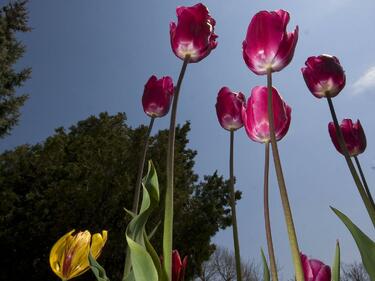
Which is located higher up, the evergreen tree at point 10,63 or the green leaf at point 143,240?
the evergreen tree at point 10,63

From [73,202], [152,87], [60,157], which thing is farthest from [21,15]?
[152,87]

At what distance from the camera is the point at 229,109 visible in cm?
172

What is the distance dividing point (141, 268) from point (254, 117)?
0.58m

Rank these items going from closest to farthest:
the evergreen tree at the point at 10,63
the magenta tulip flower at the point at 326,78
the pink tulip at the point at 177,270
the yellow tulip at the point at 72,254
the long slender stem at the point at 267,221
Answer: the long slender stem at the point at 267,221, the pink tulip at the point at 177,270, the magenta tulip flower at the point at 326,78, the yellow tulip at the point at 72,254, the evergreen tree at the point at 10,63

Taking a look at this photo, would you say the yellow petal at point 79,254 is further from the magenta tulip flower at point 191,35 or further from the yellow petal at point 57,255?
the magenta tulip flower at point 191,35

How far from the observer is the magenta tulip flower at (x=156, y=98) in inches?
74.3

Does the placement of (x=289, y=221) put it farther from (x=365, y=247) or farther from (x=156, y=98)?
(x=156, y=98)

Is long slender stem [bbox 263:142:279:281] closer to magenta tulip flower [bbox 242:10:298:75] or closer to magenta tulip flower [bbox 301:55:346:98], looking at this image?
magenta tulip flower [bbox 242:10:298:75]

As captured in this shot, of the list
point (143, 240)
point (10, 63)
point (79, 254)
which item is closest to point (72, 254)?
point (79, 254)

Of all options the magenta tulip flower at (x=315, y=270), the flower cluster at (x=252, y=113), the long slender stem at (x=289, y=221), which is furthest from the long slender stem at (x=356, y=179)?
the long slender stem at (x=289, y=221)

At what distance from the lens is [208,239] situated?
11891 millimetres

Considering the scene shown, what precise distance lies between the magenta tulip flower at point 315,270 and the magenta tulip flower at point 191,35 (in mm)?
796

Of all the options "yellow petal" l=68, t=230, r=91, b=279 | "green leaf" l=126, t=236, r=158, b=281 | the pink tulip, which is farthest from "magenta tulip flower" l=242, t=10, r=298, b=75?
"yellow petal" l=68, t=230, r=91, b=279

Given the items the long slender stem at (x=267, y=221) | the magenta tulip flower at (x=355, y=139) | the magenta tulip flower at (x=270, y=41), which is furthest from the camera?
the magenta tulip flower at (x=355, y=139)
